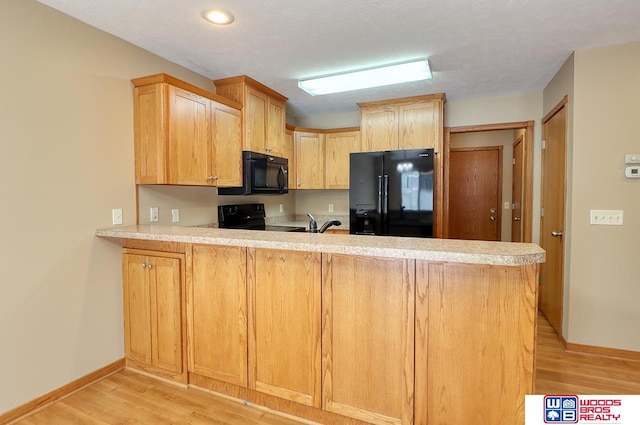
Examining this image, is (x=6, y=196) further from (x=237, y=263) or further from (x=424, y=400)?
(x=424, y=400)

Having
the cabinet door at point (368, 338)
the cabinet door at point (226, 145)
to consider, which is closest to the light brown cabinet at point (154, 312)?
the cabinet door at point (226, 145)

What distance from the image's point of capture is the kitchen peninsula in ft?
4.83

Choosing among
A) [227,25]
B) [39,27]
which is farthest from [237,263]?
[39,27]

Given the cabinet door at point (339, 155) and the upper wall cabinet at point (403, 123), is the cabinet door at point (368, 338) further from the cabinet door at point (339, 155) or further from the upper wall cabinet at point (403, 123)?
the cabinet door at point (339, 155)

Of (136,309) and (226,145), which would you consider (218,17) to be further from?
(136,309)

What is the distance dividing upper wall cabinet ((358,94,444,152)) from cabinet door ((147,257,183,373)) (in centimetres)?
265

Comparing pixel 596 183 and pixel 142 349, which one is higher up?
pixel 596 183

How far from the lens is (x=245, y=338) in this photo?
1.98m

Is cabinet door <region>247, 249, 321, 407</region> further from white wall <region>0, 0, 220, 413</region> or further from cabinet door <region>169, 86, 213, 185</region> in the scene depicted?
white wall <region>0, 0, 220, 413</region>

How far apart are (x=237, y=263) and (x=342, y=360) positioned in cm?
82

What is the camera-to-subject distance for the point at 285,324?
6.13 ft

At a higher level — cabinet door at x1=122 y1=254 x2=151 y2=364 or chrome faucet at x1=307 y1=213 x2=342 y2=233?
chrome faucet at x1=307 y1=213 x2=342 y2=233

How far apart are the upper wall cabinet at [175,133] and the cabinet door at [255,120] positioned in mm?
359

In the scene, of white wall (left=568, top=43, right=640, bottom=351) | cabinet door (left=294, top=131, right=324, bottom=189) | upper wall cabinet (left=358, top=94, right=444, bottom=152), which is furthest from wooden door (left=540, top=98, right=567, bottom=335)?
cabinet door (left=294, top=131, right=324, bottom=189)
